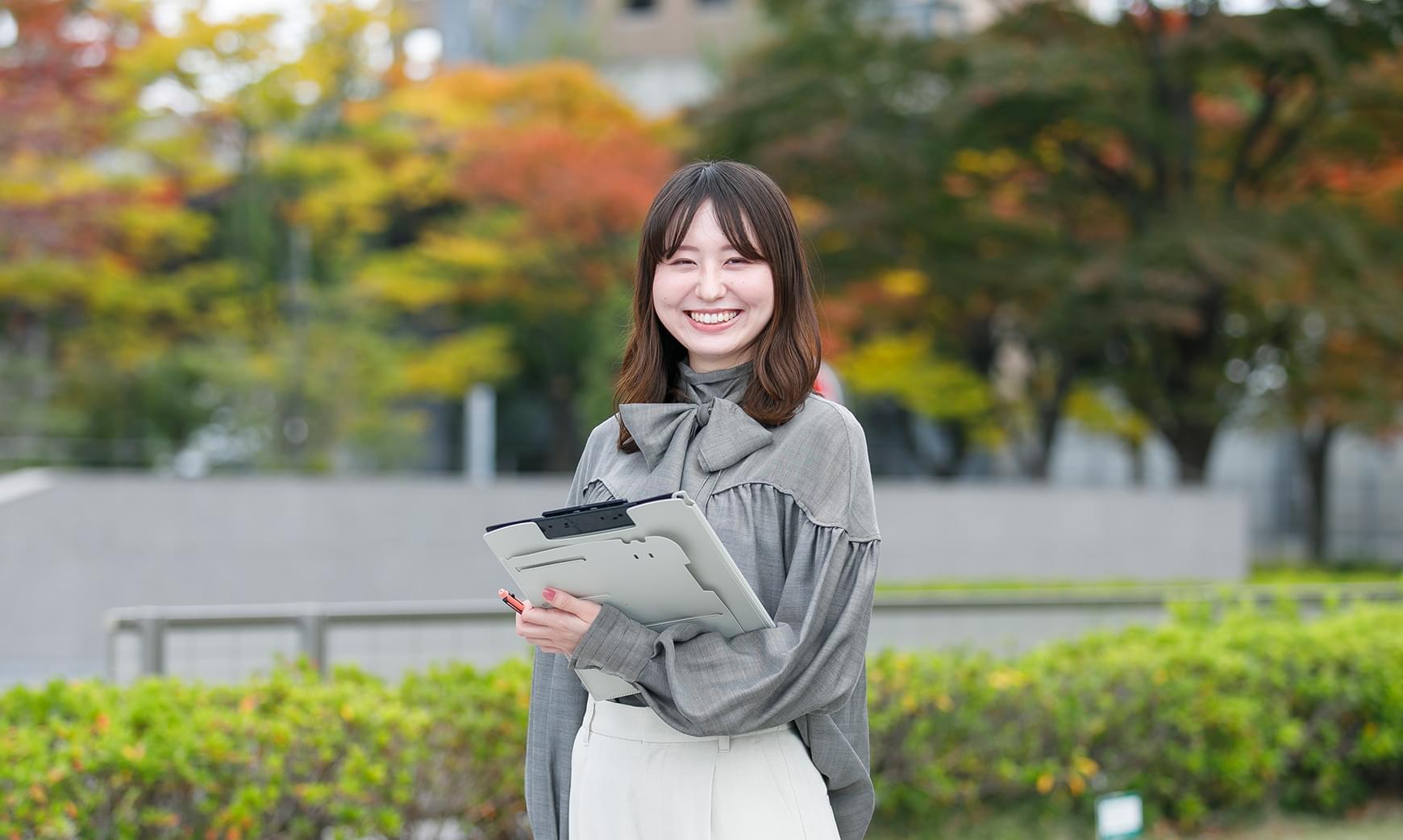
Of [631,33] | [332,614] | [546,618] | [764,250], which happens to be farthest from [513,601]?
[631,33]

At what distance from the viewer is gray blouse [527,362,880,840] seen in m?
1.71

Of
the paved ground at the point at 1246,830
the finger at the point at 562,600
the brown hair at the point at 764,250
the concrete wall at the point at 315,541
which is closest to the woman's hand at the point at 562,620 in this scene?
the finger at the point at 562,600

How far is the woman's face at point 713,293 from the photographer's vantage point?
1.88 metres

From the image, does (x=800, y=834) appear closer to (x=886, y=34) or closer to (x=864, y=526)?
(x=864, y=526)

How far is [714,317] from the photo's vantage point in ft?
6.24

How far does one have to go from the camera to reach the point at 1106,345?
1695 cm

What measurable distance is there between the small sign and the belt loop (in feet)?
7.12

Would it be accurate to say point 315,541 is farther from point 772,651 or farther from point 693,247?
point 772,651

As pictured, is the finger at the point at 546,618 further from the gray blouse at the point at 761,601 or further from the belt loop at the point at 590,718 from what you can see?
the belt loop at the point at 590,718

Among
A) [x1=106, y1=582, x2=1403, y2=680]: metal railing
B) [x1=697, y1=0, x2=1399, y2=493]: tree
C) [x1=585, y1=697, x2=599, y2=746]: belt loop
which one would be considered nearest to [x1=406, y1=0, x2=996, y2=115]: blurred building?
[x1=697, y1=0, x2=1399, y2=493]: tree

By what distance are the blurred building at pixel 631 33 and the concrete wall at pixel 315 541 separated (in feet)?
29.6

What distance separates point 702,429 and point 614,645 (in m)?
0.33

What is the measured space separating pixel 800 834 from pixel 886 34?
13.8 metres

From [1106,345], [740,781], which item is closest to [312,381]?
[1106,345]
